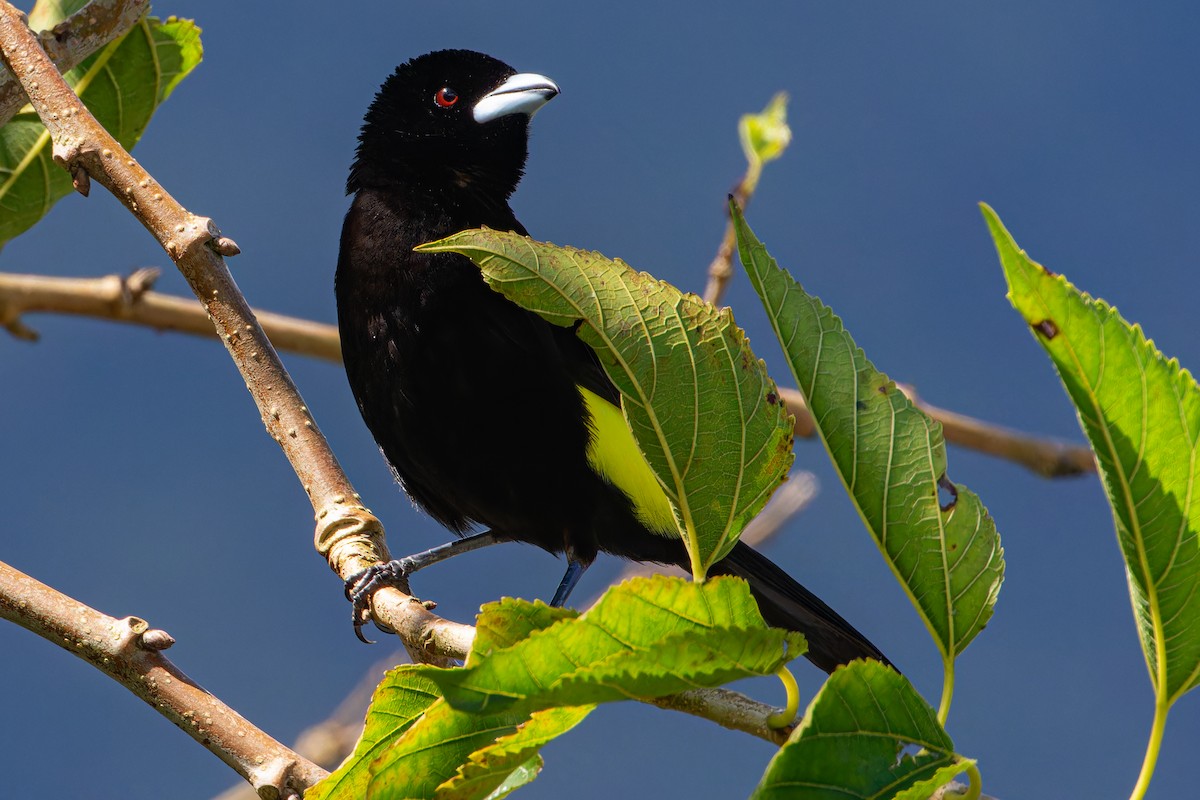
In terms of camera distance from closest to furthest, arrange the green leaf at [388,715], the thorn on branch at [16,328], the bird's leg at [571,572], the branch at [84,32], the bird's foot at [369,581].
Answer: the green leaf at [388,715] < the bird's foot at [369,581] < the branch at [84,32] < the bird's leg at [571,572] < the thorn on branch at [16,328]

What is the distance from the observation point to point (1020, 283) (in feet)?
3.29

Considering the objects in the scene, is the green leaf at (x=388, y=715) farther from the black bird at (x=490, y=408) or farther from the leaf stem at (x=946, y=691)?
the black bird at (x=490, y=408)

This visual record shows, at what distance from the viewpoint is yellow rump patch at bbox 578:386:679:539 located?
2.82m

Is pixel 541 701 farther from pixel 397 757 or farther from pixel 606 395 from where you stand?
pixel 606 395

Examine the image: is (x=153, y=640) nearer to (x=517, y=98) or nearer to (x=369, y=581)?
(x=369, y=581)

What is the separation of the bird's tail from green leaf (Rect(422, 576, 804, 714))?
187 cm

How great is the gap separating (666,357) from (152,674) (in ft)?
2.94

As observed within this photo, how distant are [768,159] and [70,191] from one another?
1.70 meters

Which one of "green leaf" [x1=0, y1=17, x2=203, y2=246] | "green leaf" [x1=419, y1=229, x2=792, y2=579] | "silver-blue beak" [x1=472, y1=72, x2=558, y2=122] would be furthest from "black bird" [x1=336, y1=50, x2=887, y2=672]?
"green leaf" [x1=419, y1=229, x2=792, y2=579]

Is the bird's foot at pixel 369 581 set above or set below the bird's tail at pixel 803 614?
below

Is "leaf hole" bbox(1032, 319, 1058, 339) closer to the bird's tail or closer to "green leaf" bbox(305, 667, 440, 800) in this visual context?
"green leaf" bbox(305, 667, 440, 800)

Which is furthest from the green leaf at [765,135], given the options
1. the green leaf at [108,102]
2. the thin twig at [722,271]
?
the green leaf at [108,102]

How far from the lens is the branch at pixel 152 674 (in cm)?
155

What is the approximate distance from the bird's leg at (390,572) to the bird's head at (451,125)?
3.06 feet
